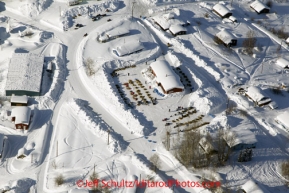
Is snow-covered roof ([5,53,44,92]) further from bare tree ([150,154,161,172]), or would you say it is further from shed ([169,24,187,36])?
shed ([169,24,187,36])

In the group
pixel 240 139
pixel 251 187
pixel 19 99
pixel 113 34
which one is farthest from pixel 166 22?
pixel 251 187

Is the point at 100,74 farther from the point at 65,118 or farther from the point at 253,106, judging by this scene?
the point at 253,106

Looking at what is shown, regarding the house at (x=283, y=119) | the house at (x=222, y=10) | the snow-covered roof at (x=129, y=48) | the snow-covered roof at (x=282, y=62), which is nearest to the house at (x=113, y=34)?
the snow-covered roof at (x=129, y=48)

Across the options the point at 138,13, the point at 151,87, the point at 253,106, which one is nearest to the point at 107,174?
the point at 151,87

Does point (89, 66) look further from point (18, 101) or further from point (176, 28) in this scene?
point (176, 28)

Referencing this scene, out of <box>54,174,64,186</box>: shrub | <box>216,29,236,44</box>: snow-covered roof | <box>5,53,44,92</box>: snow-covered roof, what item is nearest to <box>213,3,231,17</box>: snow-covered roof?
<box>216,29,236,44</box>: snow-covered roof

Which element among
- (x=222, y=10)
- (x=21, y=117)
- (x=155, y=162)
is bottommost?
(x=155, y=162)
